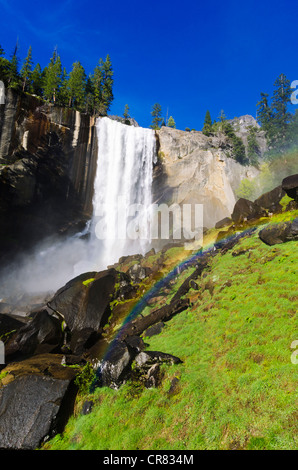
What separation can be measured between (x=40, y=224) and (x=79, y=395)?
3351cm

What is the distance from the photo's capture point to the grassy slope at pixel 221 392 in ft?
17.8

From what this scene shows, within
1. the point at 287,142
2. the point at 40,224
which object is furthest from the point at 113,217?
the point at 287,142

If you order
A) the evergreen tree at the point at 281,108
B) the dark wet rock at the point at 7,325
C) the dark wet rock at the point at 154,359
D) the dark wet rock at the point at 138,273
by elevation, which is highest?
the evergreen tree at the point at 281,108

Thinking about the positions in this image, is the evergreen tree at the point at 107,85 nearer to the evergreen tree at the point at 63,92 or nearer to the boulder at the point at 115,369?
the evergreen tree at the point at 63,92

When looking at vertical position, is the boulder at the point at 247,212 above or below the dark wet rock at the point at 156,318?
above

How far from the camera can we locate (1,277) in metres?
32.9

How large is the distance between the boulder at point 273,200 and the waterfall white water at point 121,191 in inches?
786

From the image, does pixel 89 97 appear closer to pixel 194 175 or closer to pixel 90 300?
pixel 194 175

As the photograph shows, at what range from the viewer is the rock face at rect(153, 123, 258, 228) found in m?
41.5

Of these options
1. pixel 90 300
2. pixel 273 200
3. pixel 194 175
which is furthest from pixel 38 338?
pixel 194 175

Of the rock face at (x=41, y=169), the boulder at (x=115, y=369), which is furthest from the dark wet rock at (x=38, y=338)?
the rock face at (x=41, y=169)

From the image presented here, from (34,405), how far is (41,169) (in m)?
35.0

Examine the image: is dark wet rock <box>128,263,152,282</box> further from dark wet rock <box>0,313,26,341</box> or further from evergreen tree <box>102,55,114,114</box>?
evergreen tree <box>102,55,114,114</box>

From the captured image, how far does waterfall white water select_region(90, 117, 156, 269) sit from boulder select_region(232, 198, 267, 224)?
17.2 m
